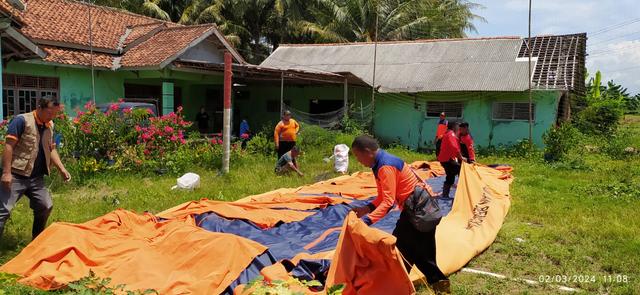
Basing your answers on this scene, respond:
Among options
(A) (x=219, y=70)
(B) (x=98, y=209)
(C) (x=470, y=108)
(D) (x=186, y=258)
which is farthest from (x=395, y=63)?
(D) (x=186, y=258)

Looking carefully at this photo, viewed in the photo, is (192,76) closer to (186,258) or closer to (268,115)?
(268,115)

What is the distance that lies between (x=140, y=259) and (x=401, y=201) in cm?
243

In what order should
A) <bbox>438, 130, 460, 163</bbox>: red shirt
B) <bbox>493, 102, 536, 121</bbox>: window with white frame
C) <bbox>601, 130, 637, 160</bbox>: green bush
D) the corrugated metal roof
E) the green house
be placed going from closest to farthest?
1. <bbox>438, 130, 460, 163</bbox>: red shirt
2. <bbox>601, 130, 637, 160</bbox>: green bush
3. the green house
4. <bbox>493, 102, 536, 121</bbox>: window with white frame
5. the corrugated metal roof

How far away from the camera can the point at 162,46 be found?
1588cm

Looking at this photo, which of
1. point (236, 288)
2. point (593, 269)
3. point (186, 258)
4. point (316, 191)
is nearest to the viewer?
point (236, 288)

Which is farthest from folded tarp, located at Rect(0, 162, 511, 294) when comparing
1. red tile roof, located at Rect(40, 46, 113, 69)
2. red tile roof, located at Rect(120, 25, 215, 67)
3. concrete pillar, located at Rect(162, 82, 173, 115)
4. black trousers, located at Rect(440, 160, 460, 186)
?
red tile roof, located at Rect(40, 46, 113, 69)

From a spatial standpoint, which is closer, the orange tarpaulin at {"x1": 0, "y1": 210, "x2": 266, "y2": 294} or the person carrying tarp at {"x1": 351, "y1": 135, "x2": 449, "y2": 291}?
the person carrying tarp at {"x1": 351, "y1": 135, "x2": 449, "y2": 291}

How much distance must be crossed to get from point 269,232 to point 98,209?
287 centimetres

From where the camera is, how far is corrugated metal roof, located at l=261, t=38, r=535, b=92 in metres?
17.1

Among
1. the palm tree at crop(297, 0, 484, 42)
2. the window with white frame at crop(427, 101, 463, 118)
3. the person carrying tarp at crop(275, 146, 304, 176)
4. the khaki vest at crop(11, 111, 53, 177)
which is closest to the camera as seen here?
the khaki vest at crop(11, 111, 53, 177)

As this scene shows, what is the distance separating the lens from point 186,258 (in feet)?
15.4

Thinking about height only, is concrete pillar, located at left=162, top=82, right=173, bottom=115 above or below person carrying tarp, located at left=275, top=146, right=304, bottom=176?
above

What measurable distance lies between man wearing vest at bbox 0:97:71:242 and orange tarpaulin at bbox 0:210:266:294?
1.45ft

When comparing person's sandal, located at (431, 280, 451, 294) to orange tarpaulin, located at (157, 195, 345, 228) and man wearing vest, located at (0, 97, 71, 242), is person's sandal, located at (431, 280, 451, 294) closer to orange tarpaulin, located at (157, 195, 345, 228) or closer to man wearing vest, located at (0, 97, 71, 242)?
orange tarpaulin, located at (157, 195, 345, 228)
